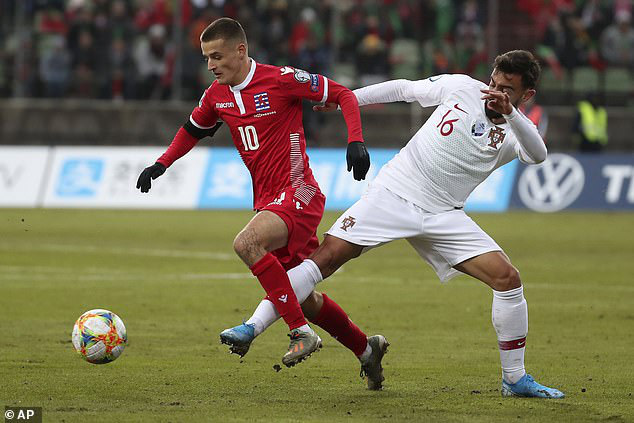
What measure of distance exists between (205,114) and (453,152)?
1.54 metres

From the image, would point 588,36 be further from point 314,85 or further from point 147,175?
point 147,175

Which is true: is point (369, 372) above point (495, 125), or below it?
below

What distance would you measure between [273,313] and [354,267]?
7645 millimetres

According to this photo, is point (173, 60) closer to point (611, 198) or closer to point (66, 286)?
point (611, 198)

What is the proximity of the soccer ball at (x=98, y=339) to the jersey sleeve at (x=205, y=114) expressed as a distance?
132 centimetres

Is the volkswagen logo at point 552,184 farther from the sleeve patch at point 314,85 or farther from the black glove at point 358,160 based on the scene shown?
the black glove at point 358,160

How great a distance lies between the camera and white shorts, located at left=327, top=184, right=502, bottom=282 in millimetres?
6719

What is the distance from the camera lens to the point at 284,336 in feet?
30.5

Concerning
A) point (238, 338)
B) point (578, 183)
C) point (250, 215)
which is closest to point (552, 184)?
point (578, 183)

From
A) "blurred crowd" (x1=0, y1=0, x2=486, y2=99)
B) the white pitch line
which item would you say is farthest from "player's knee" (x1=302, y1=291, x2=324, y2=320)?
"blurred crowd" (x1=0, y1=0, x2=486, y2=99)

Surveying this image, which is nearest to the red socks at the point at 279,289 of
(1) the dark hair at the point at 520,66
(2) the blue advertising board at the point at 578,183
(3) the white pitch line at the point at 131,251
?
(1) the dark hair at the point at 520,66

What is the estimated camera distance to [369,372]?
7031 mm

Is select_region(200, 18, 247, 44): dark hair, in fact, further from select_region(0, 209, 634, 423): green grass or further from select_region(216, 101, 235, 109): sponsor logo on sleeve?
select_region(0, 209, 634, 423): green grass

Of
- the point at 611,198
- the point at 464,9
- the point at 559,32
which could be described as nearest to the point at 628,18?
the point at 559,32
